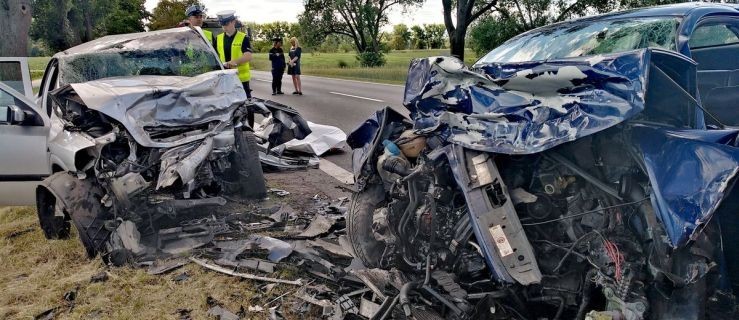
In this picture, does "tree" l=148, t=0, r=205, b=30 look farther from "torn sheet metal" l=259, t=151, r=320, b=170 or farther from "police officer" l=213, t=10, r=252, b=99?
"torn sheet metal" l=259, t=151, r=320, b=170

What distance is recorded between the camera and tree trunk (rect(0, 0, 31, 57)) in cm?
1022

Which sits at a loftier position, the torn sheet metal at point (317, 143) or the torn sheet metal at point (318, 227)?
the torn sheet metal at point (317, 143)

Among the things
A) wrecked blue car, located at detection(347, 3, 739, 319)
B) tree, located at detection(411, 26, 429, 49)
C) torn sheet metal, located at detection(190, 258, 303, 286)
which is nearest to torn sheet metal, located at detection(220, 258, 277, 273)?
torn sheet metal, located at detection(190, 258, 303, 286)

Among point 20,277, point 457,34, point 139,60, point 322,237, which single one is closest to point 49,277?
point 20,277

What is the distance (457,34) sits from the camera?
2578 cm

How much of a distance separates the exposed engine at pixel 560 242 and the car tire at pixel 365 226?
43 cm

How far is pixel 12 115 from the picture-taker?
4.94m

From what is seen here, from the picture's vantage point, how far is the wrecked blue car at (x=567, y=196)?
8.48ft

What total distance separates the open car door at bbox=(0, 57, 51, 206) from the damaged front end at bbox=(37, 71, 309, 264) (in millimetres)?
255

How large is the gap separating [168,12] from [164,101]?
5483 cm

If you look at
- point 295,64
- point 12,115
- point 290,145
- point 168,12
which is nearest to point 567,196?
point 12,115

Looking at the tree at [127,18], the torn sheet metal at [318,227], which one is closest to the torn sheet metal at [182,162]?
the torn sheet metal at [318,227]

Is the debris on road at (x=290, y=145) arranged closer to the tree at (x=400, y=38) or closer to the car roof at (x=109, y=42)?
the car roof at (x=109, y=42)

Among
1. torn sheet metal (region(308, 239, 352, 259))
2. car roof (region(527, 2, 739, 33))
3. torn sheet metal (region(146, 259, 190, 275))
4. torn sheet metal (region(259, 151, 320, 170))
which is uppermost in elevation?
car roof (region(527, 2, 739, 33))
